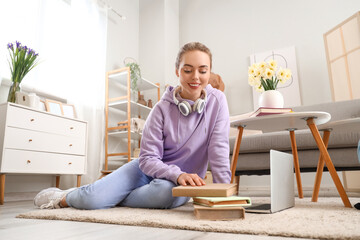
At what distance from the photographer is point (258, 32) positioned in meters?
4.02

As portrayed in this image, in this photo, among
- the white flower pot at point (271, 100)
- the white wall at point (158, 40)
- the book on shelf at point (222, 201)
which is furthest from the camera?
→ the white wall at point (158, 40)

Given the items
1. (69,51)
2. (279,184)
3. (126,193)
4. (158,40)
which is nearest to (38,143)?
(126,193)

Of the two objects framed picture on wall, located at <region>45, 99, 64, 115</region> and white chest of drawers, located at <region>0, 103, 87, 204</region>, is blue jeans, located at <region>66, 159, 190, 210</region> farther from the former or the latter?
framed picture on wall, located at <region>45, 99, 64, 115</region>

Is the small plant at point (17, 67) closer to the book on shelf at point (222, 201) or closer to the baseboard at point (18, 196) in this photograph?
the baseboard at point (18, 196)

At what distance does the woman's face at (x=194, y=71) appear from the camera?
46.2 inches

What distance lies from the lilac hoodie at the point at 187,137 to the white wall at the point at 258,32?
2739mm

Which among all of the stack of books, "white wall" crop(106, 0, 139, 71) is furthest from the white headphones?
"white wall" crop(106, 0, 139, 71)

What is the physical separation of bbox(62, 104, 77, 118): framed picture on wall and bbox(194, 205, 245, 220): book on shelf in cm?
222

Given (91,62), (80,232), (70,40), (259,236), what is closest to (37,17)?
(70,40)

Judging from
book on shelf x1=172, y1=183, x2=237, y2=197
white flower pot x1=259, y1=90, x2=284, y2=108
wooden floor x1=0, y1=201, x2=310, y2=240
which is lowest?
wooden floor x1=0, y1=201, x2=310, y2=240

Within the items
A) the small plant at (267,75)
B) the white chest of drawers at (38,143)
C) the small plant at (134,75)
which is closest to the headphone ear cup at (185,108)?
the small plant at (267,75)

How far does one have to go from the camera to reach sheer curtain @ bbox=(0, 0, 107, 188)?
2604 millimetres

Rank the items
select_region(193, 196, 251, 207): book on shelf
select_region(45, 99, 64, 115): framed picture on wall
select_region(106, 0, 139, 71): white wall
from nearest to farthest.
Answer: select_region(193, 196, 251, 207): book on shelf → select_region(45, 99, 64, 115): framed picture on wall → select_region(106, 0, 139, 71): white wall

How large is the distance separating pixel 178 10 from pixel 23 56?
3.12 m
